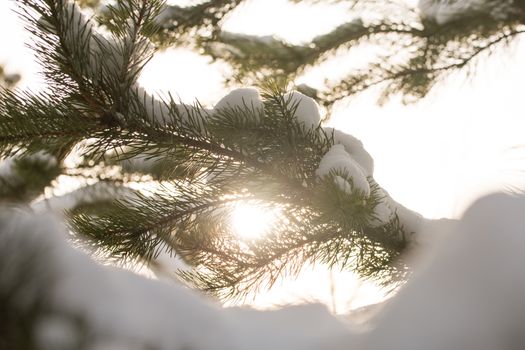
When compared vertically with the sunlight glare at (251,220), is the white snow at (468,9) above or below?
above

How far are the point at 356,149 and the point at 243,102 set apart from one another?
0.50 m

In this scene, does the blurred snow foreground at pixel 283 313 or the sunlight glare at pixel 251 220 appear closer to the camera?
the blurred snow foreground at pixel 283 313

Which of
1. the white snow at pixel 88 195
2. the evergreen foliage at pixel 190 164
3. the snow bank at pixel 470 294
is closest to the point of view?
the snow bank at pixel 470 294

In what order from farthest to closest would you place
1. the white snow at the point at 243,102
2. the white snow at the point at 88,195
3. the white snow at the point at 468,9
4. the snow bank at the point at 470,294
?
1. the white snow at the point at 88,195
2. the white snow at the point at 468,9
3. the white snow at the point at 243,102
4. the snow bank at the point at 470,294

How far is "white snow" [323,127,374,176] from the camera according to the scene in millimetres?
1509

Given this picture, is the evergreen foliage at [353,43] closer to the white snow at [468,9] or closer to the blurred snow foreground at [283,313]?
the white snow at [468,9]

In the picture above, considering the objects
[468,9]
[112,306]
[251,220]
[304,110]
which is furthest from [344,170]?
[468,9]

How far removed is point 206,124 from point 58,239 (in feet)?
2.45

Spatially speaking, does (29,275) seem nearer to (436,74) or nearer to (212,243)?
(212,243)

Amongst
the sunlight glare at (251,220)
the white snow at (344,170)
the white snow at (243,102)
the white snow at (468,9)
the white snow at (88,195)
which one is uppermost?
the white snow at (468,9)

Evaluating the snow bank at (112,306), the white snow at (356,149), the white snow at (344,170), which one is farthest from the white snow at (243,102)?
the snow bank at (112,306)

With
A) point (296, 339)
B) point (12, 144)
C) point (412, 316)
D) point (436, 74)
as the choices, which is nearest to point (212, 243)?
point (12, 144)

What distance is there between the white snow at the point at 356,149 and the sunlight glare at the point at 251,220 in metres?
0.33

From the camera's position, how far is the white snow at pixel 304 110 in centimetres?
128
